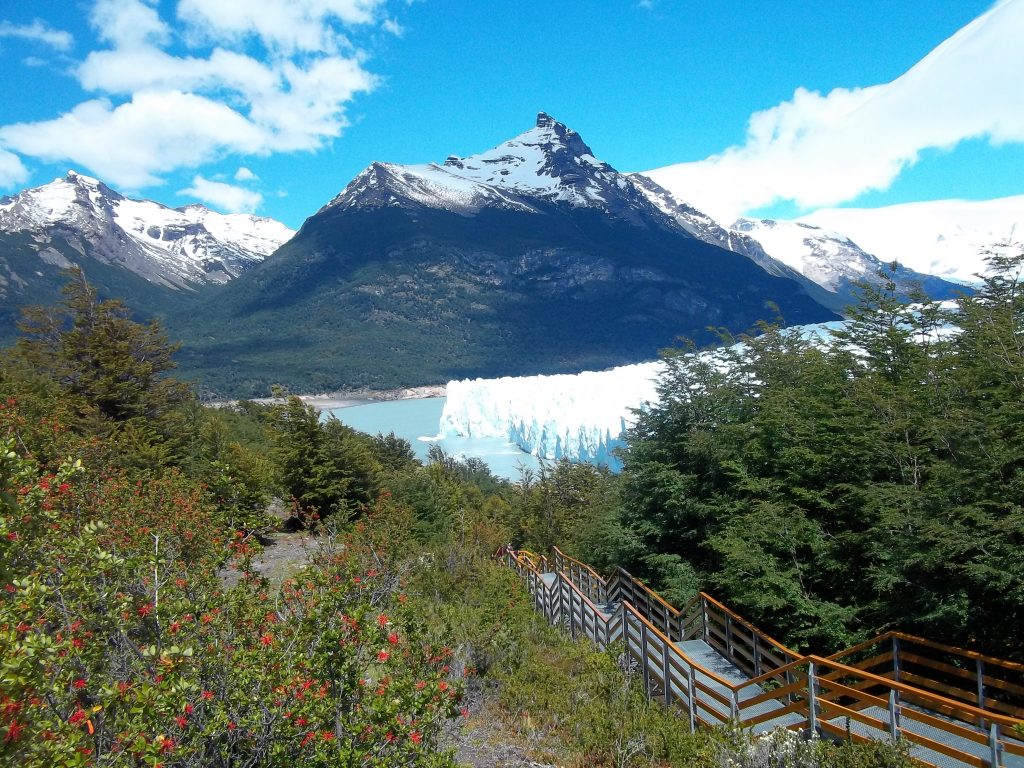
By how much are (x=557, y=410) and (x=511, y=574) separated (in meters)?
38.1

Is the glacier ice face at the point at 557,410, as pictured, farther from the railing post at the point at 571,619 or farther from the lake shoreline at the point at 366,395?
the lake shoreline at the point at 366,395

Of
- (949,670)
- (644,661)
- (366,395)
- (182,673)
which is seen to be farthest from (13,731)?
(366,395)

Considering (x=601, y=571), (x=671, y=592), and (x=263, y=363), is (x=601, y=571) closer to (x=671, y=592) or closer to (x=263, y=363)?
(x=671, y=592)

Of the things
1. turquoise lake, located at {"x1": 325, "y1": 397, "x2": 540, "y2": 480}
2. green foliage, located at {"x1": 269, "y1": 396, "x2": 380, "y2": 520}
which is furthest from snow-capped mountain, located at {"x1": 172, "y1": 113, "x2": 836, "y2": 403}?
green foliage, located at {"x1": 269, "y1": 396, "x2": 380, "y2": 520}

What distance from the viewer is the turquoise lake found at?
57.1m

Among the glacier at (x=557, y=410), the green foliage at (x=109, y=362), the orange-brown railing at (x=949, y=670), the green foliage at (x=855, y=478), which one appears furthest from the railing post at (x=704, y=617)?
the glacier at (x=557, y=410)

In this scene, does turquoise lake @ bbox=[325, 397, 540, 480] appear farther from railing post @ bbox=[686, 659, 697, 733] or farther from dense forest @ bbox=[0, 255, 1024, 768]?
railing post @ bbox=[686, 659, 697, 733]

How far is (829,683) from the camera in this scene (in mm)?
5145

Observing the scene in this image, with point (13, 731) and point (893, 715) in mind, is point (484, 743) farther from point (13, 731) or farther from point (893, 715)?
point (13, 731)

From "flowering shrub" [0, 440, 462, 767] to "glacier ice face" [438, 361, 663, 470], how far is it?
2922 cm

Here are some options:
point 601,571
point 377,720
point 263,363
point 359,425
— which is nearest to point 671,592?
point 601,571

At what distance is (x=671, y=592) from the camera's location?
9.95 m

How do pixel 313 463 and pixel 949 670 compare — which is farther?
pixel 313 463

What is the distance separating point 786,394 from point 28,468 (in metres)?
9.65
